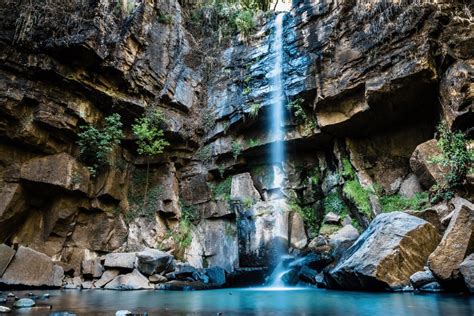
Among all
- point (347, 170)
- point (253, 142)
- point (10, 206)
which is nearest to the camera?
point (10, 206)

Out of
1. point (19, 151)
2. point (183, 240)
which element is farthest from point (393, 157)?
point (19, 151)

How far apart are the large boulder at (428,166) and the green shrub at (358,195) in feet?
6.63

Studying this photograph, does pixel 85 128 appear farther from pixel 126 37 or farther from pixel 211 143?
pixel 211 143

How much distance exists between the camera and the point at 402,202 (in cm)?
1219

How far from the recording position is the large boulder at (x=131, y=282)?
11.2 metres

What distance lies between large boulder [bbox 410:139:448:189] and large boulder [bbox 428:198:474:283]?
371 cm

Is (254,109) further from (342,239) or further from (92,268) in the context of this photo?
(92,268)

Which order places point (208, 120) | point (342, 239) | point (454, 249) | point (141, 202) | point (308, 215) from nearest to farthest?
1. point (454, 249)
2. point (342, 239)
3. point (308, 215)
4. point (141, 202)
5. point (208, 120)

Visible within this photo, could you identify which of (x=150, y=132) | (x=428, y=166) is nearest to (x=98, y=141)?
(x=150, y=132)

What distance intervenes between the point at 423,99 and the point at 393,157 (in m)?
2.64

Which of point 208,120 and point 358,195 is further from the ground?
point 208,120

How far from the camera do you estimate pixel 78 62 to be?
12.2 m

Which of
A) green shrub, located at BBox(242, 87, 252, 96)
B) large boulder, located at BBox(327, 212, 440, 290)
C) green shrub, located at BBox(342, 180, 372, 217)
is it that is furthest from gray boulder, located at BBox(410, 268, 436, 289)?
green shrub, located at BBox(242, 87, 252, 96)

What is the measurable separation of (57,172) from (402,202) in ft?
40.5
